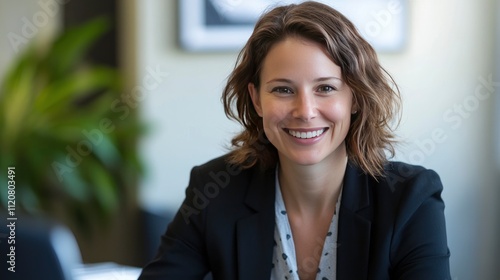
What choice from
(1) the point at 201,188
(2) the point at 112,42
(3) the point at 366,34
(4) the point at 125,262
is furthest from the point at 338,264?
(2) the point at 112,42

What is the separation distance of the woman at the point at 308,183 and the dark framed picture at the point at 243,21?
1.54m

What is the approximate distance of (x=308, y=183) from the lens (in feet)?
5.59

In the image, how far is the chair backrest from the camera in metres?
1.30

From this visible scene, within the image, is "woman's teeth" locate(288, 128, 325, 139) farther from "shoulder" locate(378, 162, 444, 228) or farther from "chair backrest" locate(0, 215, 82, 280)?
"chair backrest" locate(0, 215, 82, 280)

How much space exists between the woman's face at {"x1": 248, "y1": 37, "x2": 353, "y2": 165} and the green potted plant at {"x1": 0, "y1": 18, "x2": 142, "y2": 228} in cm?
221

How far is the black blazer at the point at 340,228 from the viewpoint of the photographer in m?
1.57

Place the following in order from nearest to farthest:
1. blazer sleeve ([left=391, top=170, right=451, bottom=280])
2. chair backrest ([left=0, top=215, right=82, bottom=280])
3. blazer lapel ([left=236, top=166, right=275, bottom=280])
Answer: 1. chair backrest ([left=0, top=215, right=82, bottom=280])
2. blazer sleeve ([left=391, top=170, right=451, bottom=280])
3. blazer lapel ([left=236, top=166, right=275, bottom=280])

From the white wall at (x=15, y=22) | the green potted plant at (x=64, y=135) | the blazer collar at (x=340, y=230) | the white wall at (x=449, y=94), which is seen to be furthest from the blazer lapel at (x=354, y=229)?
the white wall at (x=15, y=22)

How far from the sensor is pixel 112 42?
447 cm

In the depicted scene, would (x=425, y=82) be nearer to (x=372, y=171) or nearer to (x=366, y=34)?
(x=366, y=34)

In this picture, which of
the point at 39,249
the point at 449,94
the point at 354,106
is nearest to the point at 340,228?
the point at 354,106

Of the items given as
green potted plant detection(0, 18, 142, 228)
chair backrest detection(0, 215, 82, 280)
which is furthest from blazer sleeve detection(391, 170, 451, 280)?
green potted plant detection(0, 18, 142, 228)

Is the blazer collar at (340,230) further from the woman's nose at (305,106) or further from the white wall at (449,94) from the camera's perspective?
the white wall at (449,94)

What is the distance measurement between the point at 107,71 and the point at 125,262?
3.13 ft
